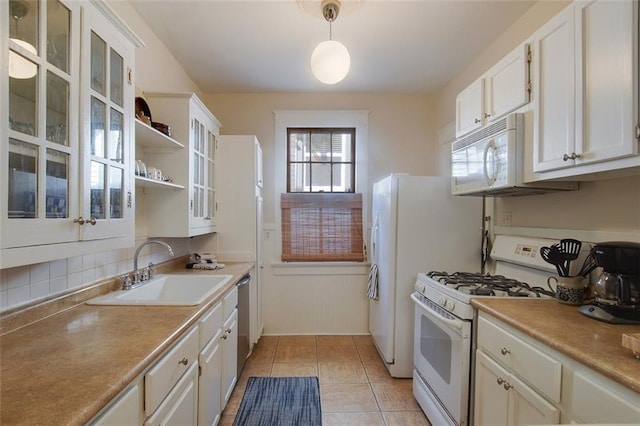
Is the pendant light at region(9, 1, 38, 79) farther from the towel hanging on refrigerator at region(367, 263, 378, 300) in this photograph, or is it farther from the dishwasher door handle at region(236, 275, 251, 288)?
the towel hanging on refrigerator at region(367, 263, 378, 300)

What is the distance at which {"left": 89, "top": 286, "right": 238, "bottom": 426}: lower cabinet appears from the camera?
0.95 metres

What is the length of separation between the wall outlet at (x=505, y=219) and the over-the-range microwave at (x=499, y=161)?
0.32 metres

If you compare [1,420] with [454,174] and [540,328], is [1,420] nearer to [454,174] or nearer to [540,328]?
[540,328]

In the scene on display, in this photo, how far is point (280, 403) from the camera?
7.22 feet

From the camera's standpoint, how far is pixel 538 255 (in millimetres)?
1884

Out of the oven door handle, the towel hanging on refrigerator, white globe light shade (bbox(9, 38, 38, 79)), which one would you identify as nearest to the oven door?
the oven door handle

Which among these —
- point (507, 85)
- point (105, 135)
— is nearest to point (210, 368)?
point (105, 135)

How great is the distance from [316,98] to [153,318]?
282cm

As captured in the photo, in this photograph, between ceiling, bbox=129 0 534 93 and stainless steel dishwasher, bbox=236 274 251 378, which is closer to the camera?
ceiling, bbox=129 0 534 93

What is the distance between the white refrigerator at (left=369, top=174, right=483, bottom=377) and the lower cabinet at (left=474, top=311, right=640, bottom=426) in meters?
0.92

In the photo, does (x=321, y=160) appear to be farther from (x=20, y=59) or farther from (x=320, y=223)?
(x=20, y=59)

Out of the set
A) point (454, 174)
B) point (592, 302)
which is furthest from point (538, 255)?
point (454, 174)

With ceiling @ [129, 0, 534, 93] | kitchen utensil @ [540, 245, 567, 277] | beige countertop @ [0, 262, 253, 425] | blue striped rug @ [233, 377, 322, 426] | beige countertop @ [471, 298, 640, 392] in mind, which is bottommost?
blue striped rug @ [233, 377, 322, 426]

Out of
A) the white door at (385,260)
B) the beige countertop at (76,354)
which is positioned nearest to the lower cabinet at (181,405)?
the beige countertop at (76,354)
